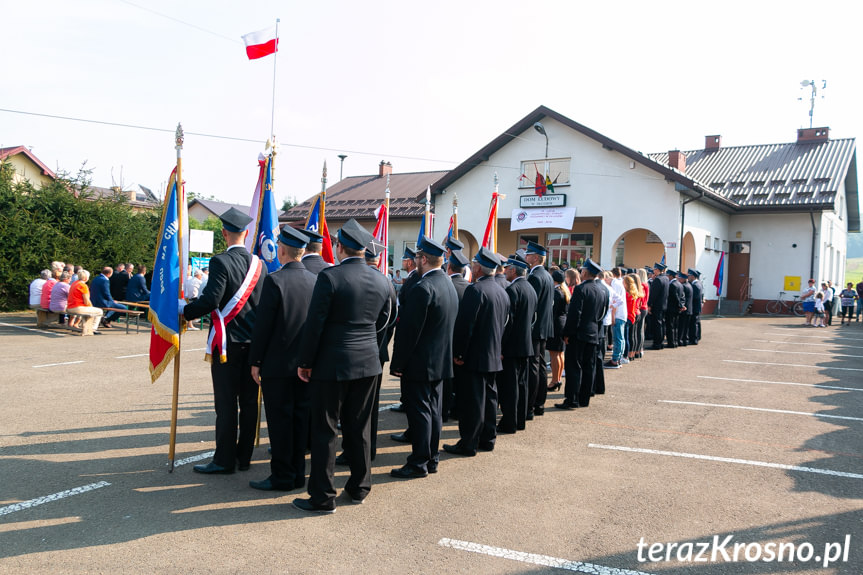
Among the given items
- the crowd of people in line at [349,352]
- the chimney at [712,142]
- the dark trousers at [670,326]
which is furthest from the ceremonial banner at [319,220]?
the chimney at [712,142]

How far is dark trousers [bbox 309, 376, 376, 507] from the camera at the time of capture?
4.55 meters

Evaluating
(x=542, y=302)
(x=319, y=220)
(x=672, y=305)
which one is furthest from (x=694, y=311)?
(x=319, y=220)

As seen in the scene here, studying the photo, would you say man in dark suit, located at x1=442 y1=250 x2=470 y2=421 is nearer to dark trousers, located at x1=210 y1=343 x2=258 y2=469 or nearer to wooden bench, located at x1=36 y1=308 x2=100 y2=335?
dark trousers, located at x1=210 y1=343 x2=258 y2=469

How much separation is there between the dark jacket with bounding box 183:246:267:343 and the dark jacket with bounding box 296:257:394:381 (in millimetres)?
1136

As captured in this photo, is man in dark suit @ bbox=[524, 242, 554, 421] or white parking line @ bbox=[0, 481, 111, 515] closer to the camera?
white parking line @ bbox=[0, 481, 111, 515]

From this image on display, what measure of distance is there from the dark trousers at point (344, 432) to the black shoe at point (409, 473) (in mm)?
615

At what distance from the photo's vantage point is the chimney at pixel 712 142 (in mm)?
32750

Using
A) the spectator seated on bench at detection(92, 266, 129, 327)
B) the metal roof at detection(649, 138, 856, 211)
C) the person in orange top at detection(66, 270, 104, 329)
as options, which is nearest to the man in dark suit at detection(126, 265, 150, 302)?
the spectator seated on bench at detection(92, 266, 129, 327)

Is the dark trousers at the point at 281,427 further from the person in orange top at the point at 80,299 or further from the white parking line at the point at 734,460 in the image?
the person in orange top at the point at 80,299

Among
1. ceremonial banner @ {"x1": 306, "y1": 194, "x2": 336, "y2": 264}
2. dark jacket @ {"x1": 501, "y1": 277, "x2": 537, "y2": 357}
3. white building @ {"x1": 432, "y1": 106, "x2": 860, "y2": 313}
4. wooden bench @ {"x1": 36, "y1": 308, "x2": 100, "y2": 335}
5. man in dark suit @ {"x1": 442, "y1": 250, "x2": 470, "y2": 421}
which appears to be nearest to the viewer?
man in dark suit @ {"x1": 442, "y1": 250, "x2": 470, "y2": 421}

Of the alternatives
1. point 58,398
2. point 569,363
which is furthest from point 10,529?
point 569,363

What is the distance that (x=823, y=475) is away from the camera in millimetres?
5664

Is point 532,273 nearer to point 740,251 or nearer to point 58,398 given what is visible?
point 58,398

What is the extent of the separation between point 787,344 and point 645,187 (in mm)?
8839
